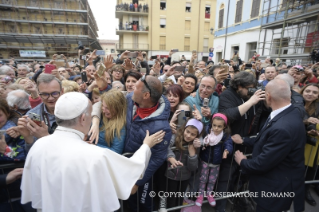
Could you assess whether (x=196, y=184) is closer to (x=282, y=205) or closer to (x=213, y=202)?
(x=213, y=202)

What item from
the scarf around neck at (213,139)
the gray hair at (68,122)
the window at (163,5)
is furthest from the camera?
the window at (163,5)

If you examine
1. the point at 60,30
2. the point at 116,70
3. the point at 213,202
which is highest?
the point at 60,30

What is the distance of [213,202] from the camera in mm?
2639

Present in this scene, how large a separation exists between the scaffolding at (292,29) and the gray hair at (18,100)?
12.7 m

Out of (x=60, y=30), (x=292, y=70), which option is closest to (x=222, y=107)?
(x=292, y=70)

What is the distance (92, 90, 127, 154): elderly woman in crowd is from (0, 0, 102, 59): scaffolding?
2862 cm

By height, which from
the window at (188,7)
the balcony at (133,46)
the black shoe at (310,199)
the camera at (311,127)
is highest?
the window at (188,7)

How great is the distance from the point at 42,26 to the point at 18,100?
34173 millimetres

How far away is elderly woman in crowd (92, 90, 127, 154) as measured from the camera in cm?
214

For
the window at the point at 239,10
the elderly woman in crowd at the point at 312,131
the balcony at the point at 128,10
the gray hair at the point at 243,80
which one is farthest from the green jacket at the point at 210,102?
the balcony at the point at 128,10

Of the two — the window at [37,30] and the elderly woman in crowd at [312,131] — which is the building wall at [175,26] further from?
the elderly woman in crowd at [312,131]

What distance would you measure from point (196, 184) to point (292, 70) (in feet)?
12.3

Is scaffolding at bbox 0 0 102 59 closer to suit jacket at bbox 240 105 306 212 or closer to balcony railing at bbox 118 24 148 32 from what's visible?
balcony railing at bbox 118 24 148 32

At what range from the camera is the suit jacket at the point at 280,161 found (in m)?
1.89
